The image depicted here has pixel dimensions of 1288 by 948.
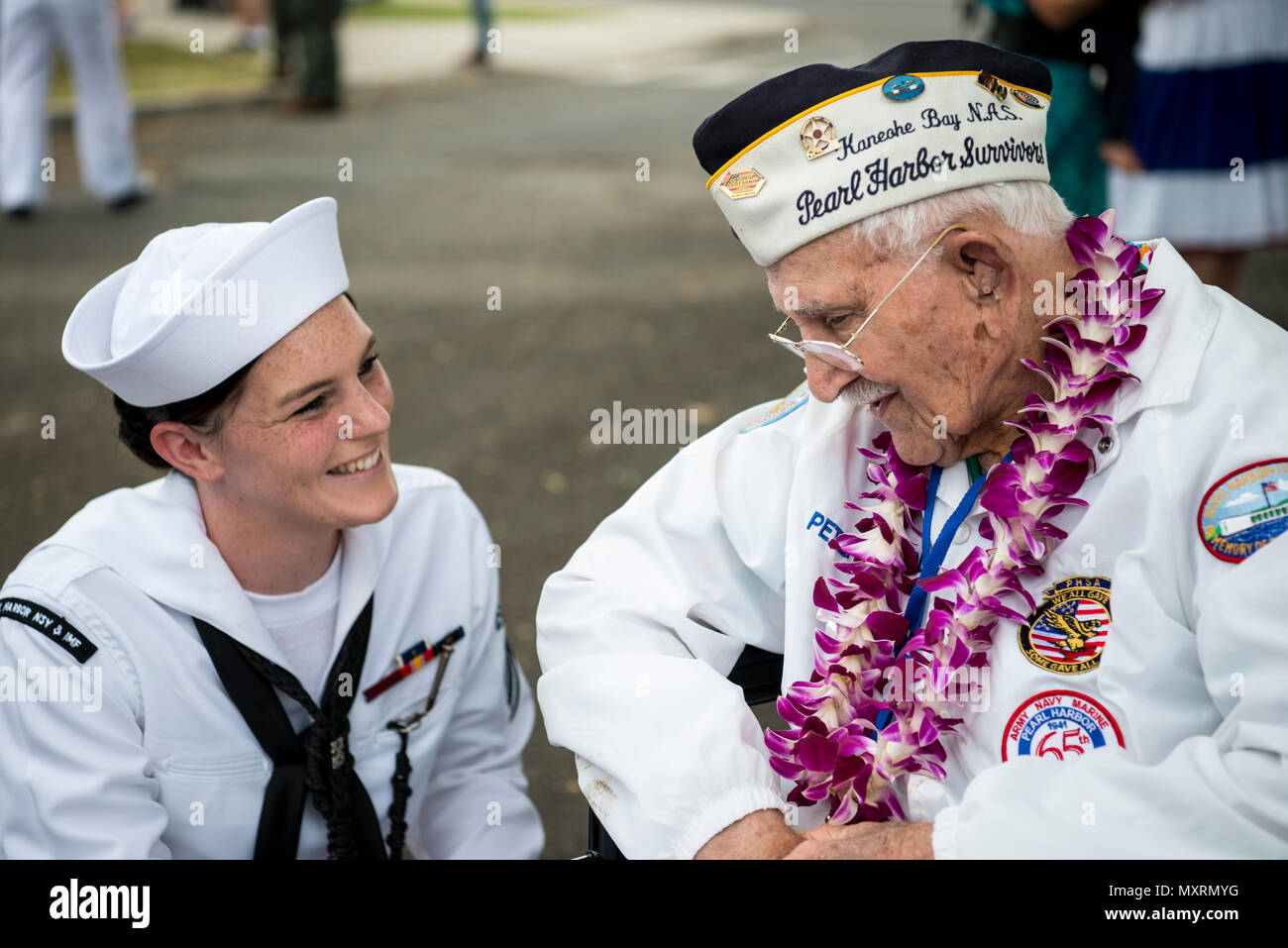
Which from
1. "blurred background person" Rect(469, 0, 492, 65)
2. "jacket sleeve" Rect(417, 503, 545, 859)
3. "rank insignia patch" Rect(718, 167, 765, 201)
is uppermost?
"blurred background person" Rect(469, 0, 492, 65)

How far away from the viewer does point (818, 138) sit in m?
2.07

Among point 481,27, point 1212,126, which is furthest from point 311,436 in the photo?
point 481,27

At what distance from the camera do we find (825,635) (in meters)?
2.22

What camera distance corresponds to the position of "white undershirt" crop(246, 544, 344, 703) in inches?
102

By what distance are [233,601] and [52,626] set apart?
1.00 feet

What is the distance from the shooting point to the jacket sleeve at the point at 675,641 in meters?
2.05

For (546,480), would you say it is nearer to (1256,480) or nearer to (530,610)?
(530,610)

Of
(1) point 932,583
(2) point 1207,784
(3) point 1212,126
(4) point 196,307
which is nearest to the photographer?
(2) point 1207,784

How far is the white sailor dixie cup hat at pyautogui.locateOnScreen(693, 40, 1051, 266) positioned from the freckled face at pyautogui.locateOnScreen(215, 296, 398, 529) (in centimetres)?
78

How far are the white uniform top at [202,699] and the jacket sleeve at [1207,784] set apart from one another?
1245 millimetres

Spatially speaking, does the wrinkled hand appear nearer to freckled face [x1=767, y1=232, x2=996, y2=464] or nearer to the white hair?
freckled face [x1=767, y1=232, x2=996, y2=464]

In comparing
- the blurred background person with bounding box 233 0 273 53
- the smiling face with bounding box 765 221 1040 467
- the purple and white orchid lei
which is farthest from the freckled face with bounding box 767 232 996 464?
the blurred background person with bounding box 233 0 273 53

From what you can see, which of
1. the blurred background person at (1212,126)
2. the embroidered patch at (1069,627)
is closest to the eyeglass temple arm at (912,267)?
the embroidered patch at (1069,627)

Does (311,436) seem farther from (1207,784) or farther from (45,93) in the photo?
(45,93)
